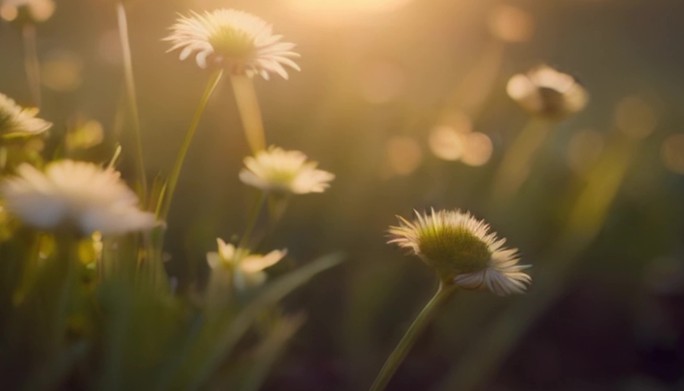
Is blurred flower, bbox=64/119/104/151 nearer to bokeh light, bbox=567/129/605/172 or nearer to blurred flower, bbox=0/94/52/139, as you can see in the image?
blurred flower, bbox=0/94/52/139

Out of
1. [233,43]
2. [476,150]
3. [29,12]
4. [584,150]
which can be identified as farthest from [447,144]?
[233,43]

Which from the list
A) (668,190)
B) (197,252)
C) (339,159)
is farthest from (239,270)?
(668,190)

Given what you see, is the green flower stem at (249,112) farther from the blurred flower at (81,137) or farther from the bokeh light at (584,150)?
the bokeh light at (584,150)

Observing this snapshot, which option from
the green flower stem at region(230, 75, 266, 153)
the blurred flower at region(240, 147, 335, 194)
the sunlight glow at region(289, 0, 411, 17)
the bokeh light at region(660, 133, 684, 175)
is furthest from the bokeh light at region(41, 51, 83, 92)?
the bokeh light at region(660, 133, 684, 175)

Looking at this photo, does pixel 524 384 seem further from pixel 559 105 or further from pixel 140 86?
pixel 140 86

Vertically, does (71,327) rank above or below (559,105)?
below

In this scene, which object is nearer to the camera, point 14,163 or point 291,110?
point 14,163
